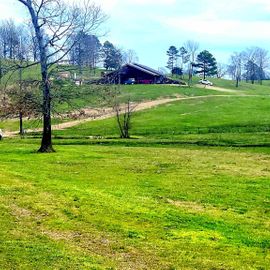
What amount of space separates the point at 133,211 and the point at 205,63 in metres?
120

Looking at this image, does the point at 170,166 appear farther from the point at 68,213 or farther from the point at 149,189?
the point at 68,213

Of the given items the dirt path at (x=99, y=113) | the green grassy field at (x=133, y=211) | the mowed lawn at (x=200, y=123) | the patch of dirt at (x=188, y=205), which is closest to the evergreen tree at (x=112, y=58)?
the dirt path at (x=99, y=113)

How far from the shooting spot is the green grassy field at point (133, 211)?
9.91m

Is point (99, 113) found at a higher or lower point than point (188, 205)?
higher

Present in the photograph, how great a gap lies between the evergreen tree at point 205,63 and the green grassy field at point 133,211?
339 feet

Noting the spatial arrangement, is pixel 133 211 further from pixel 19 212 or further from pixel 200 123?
pixel 200 123

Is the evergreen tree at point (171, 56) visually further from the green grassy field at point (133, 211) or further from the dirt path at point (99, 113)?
the green grassy field at point (133, 211)

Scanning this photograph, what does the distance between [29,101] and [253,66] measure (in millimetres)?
139347

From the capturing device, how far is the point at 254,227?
12586 millimetres

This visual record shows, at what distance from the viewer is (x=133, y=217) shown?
1305cm

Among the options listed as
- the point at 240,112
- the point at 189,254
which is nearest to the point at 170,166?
Answer: the point at 189,254

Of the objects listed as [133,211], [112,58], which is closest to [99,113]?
[112,58]

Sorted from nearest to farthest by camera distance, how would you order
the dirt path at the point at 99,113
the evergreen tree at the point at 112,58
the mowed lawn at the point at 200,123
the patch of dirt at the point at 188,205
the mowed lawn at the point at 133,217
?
the mowed lawn at the point at 133,217
the patch of dirt at the point at 188,205
the mowed lawn at the point at 200,123
the dirt path at the point at 99,113
the evergreen tree at the point at 112,58

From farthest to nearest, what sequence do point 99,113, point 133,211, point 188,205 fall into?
point 99,113 < point 188,205 < point 133,211
